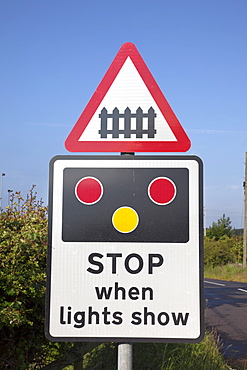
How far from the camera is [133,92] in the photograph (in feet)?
6.72

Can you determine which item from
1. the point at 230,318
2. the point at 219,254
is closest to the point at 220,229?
the point at 219,254

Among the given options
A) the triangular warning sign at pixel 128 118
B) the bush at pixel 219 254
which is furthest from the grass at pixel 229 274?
the triangular warning sign at pixel 128 118

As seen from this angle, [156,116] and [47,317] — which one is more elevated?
A: [156,116]

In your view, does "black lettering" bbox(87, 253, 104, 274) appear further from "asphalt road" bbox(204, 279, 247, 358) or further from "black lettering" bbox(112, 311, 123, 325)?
"asphalt road" bbox(204, 279, 247, 358)

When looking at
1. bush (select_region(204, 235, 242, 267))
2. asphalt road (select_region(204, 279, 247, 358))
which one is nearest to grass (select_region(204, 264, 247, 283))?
bush (select_region(204, 235, 242, 267))

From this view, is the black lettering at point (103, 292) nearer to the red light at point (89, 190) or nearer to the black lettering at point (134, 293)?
the black lettering at point (134, 293)

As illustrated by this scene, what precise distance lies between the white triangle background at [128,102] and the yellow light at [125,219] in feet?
1.12

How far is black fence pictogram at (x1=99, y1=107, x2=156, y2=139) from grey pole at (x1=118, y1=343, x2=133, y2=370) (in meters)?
0.87

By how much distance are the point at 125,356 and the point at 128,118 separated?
1.00 meters

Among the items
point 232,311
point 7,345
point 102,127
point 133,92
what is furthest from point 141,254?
point 232,311

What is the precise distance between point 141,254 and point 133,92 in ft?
2.52

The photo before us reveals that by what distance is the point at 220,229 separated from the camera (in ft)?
148

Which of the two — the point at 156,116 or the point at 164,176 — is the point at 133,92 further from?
the point at 164,176

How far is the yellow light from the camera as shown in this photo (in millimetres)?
1761
